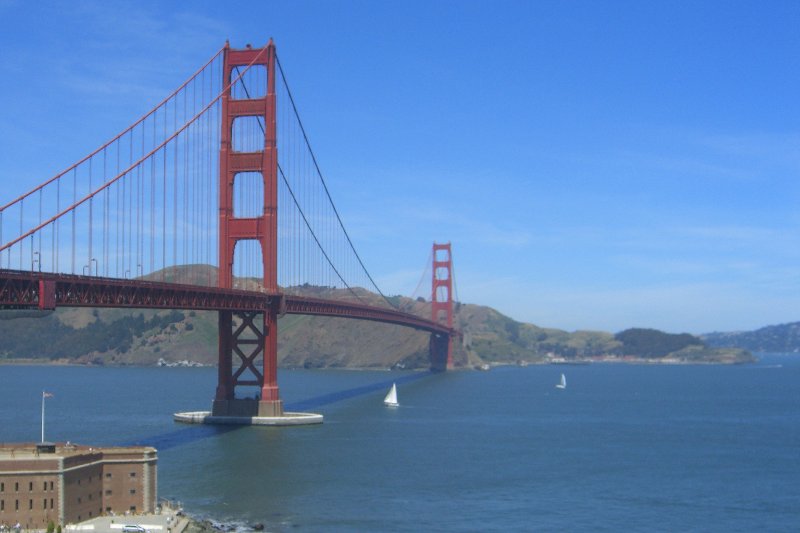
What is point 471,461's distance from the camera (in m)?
48.6

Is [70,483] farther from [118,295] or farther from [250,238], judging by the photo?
[250,238]

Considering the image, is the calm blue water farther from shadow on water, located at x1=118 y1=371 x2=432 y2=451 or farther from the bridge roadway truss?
the bridge roadway truss

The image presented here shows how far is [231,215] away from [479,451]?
2123 centimetres

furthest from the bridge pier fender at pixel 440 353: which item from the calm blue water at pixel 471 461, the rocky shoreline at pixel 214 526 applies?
the rocky shoreline at pixel 214 526

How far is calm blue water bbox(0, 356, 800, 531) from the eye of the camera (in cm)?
3653

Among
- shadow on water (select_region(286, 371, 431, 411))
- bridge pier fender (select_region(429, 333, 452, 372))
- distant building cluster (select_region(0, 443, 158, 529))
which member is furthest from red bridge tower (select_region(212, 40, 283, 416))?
bridge pier fender (select_region(429, 333, 452, 372))

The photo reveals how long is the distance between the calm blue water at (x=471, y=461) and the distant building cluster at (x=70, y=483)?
8.58 feet

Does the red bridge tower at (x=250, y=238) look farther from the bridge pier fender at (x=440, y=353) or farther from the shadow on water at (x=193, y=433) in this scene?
the bridge pier fender at (x=440, y=353)

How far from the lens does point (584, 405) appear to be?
8631 centimetres

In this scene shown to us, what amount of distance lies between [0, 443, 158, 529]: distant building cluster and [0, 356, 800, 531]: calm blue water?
2.61 meters

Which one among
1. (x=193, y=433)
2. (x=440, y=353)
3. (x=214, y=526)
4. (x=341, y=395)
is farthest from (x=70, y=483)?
(x=440, y=353)

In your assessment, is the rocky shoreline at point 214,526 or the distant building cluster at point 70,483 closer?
the distant building cluster at point 70,483

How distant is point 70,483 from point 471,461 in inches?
828

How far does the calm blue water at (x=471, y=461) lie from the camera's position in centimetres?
3653
